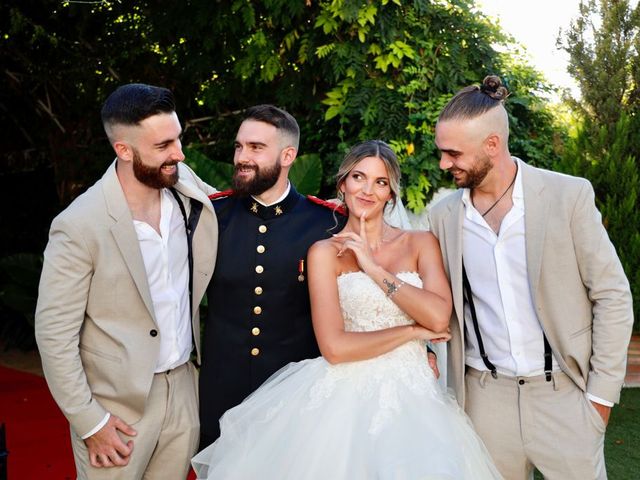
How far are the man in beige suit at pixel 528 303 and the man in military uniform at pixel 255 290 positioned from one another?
30.0 inches

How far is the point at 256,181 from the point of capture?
3490 millimetres

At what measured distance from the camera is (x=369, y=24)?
5977mm

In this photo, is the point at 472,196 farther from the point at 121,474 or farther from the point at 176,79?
the point at 176,79

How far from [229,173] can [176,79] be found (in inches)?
97.3

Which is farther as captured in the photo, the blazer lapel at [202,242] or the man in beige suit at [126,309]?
the blazer lapel at [202,242]

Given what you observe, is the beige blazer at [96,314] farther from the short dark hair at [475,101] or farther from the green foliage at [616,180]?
the green foliage at [616,180]

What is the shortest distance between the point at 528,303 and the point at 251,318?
1.24m

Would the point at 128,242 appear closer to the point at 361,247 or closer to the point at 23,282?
the point at 361,247

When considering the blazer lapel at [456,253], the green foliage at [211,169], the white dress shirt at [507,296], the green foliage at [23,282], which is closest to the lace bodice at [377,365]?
the blazer lapel at [456,253]

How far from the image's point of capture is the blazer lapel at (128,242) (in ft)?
9.77

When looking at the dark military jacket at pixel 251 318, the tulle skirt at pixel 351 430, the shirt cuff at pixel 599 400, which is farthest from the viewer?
the dark military jacket at pixel 251 318

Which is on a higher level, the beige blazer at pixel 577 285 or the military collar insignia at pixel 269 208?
the military collar insignia at pixel 269 208

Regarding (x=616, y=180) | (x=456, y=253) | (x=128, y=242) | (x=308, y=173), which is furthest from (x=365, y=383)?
(x=616, y=180)

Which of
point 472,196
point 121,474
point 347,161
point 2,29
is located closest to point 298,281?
point 347,161
